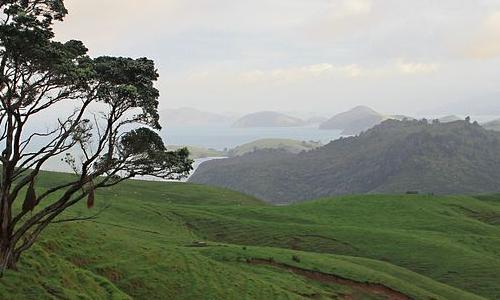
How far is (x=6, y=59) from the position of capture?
80.8 ft

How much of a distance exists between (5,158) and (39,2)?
8.94 metres

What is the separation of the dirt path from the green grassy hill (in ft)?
0.45

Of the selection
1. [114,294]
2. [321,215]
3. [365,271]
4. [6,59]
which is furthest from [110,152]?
[321,215]

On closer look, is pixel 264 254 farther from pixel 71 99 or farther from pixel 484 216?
pixel 484 216

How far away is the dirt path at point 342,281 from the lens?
169 ft

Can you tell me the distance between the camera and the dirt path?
5141 cm

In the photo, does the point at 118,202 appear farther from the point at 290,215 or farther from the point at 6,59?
the point at 6,59

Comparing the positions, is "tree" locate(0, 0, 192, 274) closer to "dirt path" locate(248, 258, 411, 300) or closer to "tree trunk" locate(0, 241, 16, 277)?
"tree trunk" locate(0, 241, 16, 277)

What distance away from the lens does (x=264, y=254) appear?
54562mm

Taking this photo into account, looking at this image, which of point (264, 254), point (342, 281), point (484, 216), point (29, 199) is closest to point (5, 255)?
point (29, 199)

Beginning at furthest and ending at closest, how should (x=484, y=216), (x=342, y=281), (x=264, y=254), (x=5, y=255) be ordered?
(x=484, y=216) → (x=264, y=254) → (x=342, y=281) → (x=5, y=255)

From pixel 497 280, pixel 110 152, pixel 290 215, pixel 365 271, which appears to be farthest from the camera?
pixel 290 215

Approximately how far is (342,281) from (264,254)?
919cm

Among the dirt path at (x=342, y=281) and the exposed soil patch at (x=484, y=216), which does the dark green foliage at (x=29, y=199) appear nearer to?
the dirt path at (x=342, y=281)
